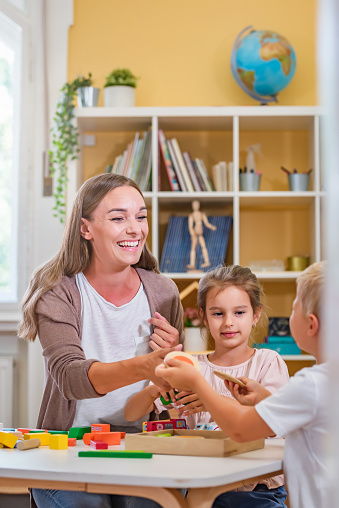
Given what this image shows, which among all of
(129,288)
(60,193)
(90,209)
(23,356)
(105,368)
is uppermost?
(60,193)

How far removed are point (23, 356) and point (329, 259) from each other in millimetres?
3010

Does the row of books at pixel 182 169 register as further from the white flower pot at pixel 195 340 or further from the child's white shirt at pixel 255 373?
the child's white shirt at pixel 255 373

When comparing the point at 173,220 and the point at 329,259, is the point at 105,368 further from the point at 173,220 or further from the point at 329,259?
the point at 173,220

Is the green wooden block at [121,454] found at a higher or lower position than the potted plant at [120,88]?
lower

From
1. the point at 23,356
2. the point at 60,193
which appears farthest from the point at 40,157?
the point at 23,356

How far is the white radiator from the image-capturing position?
328 centimetres

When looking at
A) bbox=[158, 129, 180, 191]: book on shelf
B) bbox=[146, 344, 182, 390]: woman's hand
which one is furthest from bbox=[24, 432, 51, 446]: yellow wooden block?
bbox=[158, 129, 180, 191]: book on shelf

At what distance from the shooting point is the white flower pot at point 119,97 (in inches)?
127

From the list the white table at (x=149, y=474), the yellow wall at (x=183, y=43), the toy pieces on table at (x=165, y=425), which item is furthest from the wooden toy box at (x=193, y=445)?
the yellow wall at (x=183, y=43)

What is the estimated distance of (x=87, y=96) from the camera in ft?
10.7

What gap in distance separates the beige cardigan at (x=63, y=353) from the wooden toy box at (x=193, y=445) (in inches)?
10.1

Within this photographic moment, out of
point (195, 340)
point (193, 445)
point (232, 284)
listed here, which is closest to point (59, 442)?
point (193, 445)

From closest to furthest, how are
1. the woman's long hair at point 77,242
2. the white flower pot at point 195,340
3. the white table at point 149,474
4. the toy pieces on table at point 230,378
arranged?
the white table at point 149,474 → the toy pieces on table at point 230,378 → the woman's long hair at point 77,242 → the white flower pot at point 195,340

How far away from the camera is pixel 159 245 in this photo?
11.1ft
